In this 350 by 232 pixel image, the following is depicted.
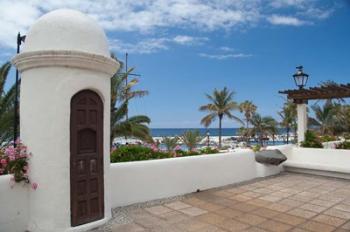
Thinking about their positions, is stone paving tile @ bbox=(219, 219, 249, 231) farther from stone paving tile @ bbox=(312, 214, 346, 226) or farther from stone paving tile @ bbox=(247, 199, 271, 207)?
stone paving tile @ bbox=(312, 214, 346, 226)

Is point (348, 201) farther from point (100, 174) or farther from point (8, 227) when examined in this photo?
point (8, 227)

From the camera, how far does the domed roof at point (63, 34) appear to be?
4.30 m

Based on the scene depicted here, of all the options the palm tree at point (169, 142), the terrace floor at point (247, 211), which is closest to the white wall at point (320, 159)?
the terrace floor at point (247, 211)

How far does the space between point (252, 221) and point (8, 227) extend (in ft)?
12.1

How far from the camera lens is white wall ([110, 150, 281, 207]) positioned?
18.1 ft

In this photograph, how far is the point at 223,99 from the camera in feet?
110

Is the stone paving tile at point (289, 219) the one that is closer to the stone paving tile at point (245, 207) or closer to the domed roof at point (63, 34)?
the stone paving tile at point (245, 207)

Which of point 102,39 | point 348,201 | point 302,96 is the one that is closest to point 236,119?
point 302,96

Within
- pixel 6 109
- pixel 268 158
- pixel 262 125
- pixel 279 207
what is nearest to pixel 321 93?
pixel 268 158

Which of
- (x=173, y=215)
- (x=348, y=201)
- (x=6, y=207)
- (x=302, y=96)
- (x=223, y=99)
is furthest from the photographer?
(x=223, y=99)

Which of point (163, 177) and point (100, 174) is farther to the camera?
point (163, 177)

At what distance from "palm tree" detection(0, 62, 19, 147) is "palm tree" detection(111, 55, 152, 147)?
4684mm

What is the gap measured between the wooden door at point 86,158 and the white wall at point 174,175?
79cm

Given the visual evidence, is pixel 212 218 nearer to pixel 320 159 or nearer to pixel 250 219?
pixel 250 219
